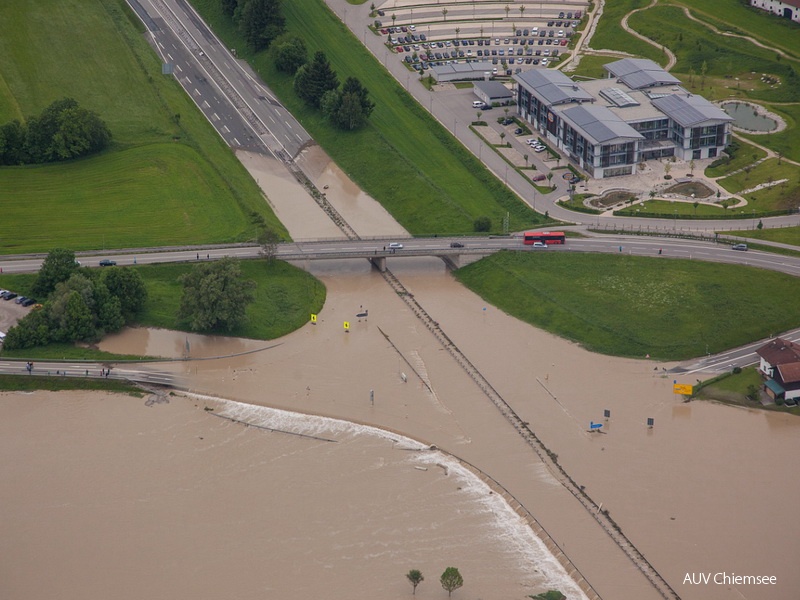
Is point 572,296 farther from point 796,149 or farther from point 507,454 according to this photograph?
point 796,149

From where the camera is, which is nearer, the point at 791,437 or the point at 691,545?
the point at 691,545

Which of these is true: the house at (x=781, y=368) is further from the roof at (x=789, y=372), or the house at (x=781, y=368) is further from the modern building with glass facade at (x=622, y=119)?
the modern building with glass facade at (x=622, y=119)

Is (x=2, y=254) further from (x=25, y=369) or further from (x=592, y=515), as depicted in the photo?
(x=592, y=515)

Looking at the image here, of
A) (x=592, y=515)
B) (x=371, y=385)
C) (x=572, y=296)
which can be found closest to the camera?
(x=592, y=515)

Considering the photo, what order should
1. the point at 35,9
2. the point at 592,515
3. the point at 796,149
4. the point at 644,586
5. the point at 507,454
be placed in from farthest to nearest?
the point at 35,9 < the point at 796,149 < the point at 507,454 < the point at 592,515 < the point at 644,586

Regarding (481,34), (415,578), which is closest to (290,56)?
(481,34)

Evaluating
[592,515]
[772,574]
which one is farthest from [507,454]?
[772,574]

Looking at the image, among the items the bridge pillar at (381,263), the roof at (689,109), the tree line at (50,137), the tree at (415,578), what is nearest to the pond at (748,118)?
the roof at (689,109)
